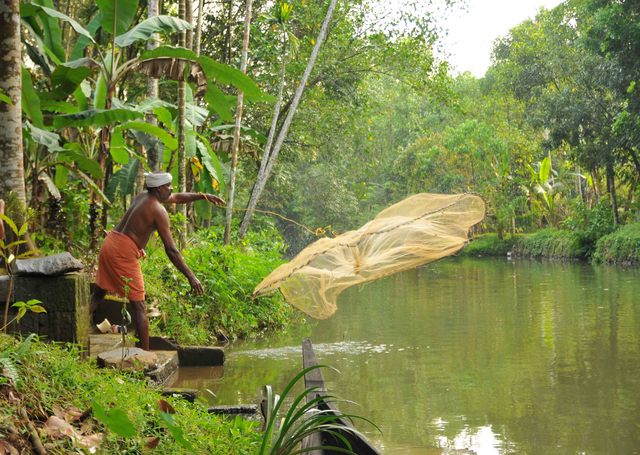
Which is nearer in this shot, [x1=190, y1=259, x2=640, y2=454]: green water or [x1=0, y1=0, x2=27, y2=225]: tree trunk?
[x1=190, y1=259, x2=640, y2=454]: green water

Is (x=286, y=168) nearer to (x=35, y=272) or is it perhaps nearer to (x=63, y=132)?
(x=63, y=132)

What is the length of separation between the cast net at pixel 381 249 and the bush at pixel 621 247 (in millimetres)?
20918

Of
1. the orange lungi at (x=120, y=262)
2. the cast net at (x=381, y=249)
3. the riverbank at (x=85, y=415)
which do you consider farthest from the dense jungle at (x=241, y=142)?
the cast net at (x=381, y=249)

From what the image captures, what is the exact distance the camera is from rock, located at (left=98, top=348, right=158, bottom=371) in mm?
5354

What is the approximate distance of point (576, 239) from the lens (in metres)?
30.0

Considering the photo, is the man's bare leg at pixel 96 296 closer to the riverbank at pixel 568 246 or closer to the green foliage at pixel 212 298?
the green foliage at pixel 212 298

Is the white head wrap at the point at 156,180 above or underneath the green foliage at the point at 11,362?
above

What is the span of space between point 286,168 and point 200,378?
693 inches

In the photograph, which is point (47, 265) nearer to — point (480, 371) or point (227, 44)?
point (480, 371)

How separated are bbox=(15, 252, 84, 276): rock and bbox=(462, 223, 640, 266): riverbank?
64.6ft

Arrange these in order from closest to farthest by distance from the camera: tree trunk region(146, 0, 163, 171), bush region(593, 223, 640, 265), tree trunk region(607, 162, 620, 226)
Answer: tree trunk region(146, 0, 163, 171), bush region(593, 223, 640, 265), tree trunk region(607, 162, 620, 226)

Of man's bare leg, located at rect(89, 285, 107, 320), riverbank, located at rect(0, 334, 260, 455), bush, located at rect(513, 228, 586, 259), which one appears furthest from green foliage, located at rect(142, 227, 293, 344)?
bush, located at rect(513, 228, 586, 259)

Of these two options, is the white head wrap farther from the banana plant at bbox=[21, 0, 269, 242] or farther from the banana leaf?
the banana leaf

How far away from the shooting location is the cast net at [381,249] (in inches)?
234
